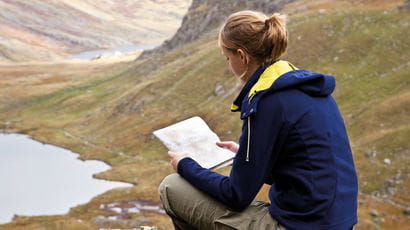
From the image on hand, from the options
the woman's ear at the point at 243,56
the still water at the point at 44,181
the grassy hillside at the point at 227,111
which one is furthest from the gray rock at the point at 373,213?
the still water at the point at 44,181

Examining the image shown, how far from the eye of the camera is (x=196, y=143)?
7.23m

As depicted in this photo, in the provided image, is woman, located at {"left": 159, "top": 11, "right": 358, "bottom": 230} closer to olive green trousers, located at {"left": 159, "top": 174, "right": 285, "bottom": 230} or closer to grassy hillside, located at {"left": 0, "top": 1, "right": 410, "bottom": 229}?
olive green trousers, located at {"left": 159, "top": 174, "right": 285, "bottom": 230}

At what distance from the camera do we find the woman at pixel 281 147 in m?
5.12

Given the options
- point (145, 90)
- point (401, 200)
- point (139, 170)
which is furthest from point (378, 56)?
point (145, 90)

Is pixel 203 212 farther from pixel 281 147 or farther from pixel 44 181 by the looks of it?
pixel 44 181

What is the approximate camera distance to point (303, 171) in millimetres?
5199

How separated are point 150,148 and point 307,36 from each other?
1116 inches

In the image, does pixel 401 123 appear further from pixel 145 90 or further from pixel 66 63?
pixel 66 63

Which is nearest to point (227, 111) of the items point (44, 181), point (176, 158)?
point (44, 181)

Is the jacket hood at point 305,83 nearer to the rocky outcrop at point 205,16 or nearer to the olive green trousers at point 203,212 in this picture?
the olive green trousers at point 203,212

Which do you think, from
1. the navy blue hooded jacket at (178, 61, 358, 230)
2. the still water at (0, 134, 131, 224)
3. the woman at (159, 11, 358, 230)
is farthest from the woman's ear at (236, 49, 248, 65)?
the still water at (0, 134, 131, 224)

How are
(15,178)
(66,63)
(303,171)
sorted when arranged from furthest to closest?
(66,63), (15,178), (303,171)

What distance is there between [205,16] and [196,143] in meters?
119

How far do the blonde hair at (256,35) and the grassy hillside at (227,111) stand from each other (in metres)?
19.0
